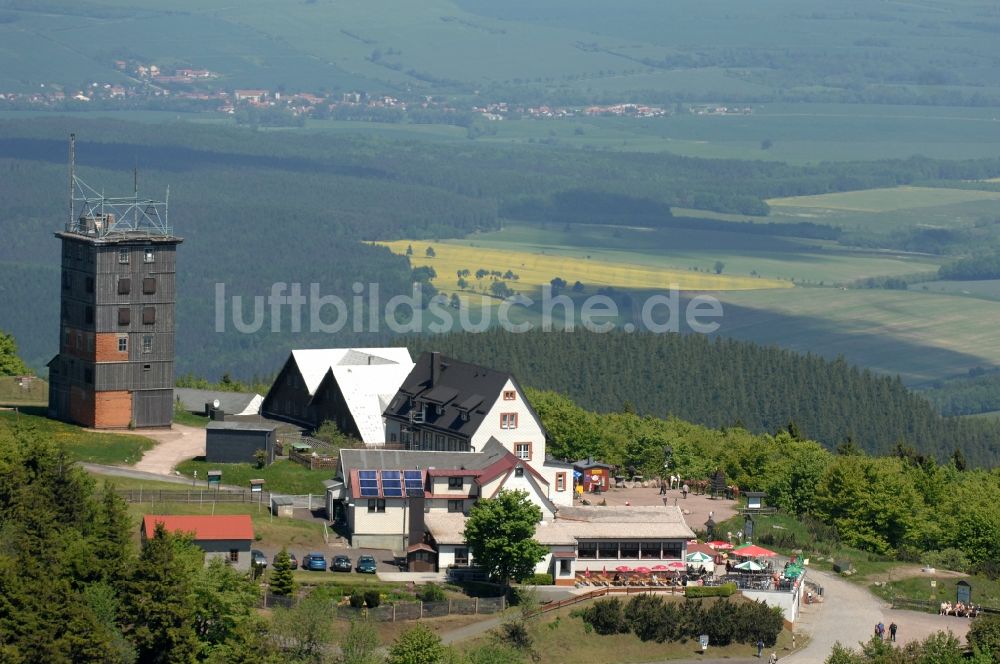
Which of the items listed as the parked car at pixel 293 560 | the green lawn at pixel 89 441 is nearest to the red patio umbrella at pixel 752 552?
the parked car at pixel 293 560

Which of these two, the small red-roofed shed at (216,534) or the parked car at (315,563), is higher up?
the small red-roofed shed at (216,534)

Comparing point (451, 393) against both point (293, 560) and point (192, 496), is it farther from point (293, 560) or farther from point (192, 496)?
point (293, 560)

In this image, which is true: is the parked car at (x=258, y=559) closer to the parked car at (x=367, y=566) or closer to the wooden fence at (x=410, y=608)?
the wooden fence at (x=410, y=608)

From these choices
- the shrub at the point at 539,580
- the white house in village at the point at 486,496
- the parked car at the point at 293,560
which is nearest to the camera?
the parked car at the point at 293,560

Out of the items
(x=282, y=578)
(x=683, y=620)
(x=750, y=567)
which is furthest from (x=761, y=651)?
(x=282, y=578)

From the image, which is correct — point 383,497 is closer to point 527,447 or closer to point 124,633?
point 527,447

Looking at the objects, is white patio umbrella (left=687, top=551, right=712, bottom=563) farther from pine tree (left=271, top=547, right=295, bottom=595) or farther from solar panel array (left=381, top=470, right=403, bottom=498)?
pine tree (left=271, top=547, right=295, bottom=595)

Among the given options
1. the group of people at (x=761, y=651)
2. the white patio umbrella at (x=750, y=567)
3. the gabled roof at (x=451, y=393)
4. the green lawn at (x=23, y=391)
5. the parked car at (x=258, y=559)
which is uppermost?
the gabled roof at (x=451, y=393)

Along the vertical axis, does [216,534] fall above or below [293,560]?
above
